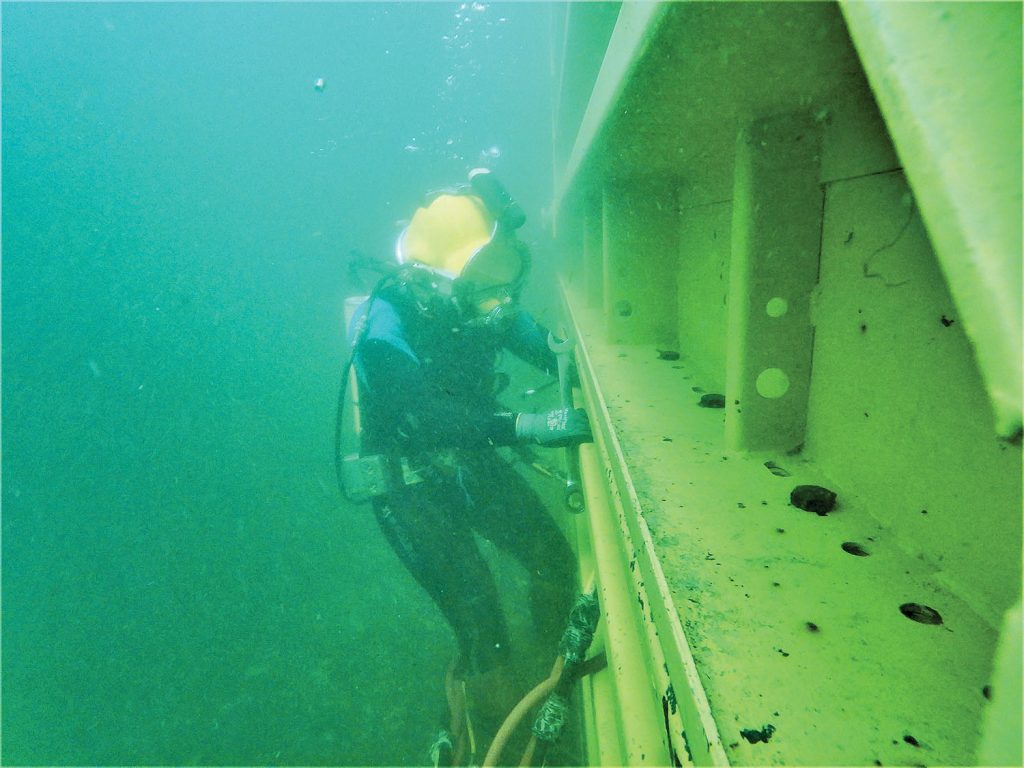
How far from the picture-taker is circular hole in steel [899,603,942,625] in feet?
1.54

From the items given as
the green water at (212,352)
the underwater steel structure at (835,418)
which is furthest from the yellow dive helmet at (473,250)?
the green water at (212,352)

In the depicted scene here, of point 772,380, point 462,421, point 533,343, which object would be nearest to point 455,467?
point 462,421

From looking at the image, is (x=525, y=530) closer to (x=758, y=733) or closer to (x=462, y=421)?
(x=462, y=421)

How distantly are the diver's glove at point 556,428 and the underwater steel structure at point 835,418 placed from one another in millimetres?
679

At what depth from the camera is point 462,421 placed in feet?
6.59

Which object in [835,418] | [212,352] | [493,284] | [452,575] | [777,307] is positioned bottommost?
[452,575]

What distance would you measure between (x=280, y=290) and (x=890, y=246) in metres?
22.6

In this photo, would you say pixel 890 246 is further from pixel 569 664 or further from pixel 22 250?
pixel 22 250

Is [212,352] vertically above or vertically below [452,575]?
above

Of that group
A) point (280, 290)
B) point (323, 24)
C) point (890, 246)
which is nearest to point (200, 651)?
point (890, 246)

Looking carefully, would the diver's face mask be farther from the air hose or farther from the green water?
the green water

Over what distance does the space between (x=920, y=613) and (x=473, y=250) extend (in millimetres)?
1955

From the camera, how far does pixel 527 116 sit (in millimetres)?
7527

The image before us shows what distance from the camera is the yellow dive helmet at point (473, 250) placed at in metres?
2.08
